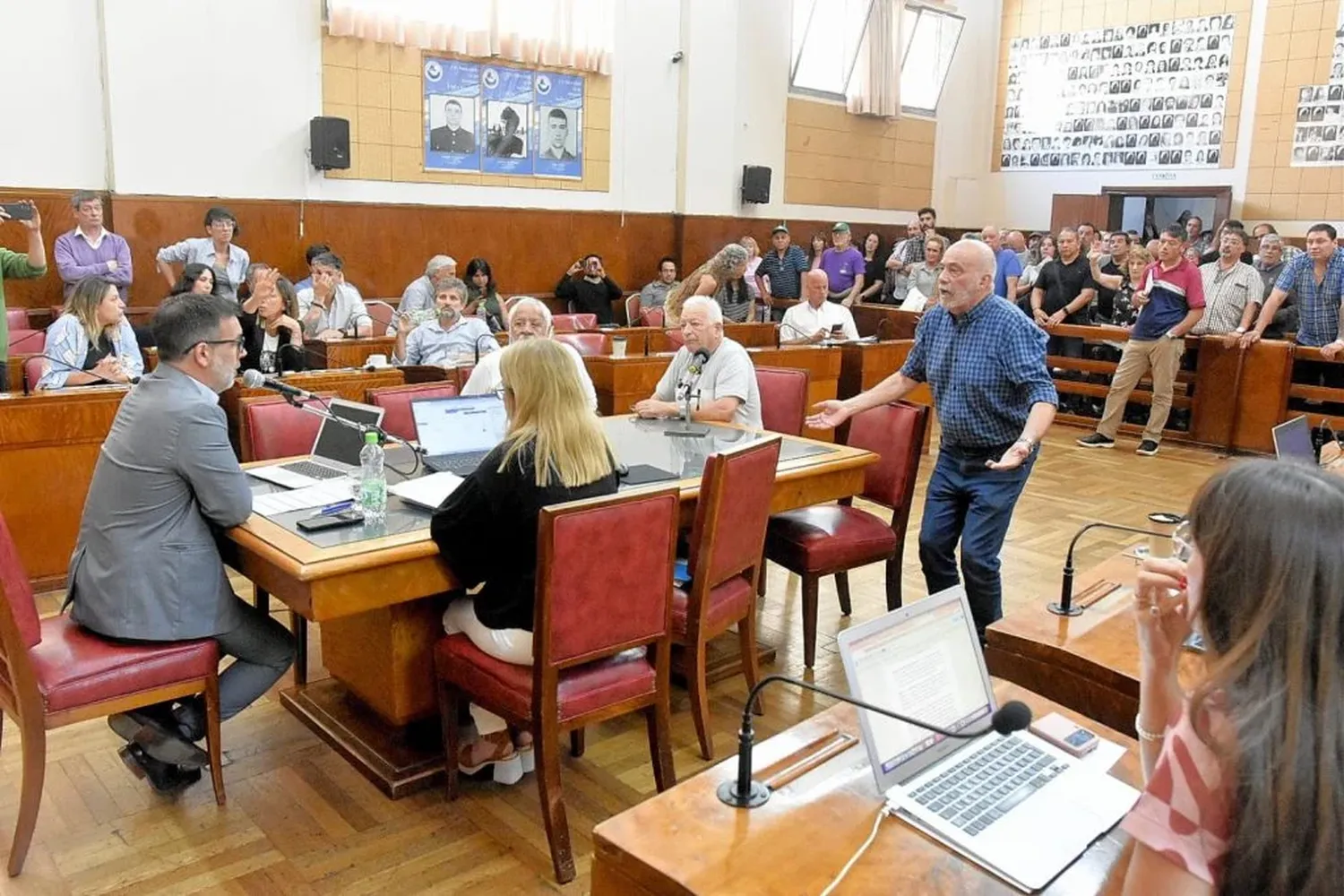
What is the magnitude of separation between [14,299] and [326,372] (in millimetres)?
3268

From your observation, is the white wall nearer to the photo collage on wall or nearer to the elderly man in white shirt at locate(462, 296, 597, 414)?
the photo collage on wall

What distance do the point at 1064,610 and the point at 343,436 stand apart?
87.1 inches

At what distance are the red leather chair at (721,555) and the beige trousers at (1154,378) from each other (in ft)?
18.2

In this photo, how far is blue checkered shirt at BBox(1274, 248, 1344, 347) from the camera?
726 cm

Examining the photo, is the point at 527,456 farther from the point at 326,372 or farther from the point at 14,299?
the point at 14,299

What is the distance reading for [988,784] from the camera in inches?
59.4

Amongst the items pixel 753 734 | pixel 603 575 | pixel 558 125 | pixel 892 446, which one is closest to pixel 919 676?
pixel 753 734

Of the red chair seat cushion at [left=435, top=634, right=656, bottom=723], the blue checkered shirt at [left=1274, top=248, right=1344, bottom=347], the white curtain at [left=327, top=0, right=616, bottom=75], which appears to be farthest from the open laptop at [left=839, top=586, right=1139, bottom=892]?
the white curtain at [left=327, top=0, right=616, bottom=75]

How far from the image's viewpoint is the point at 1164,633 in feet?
4.49

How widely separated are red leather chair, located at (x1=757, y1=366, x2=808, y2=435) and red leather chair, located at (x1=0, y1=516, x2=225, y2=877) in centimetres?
250

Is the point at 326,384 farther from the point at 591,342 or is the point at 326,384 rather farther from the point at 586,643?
the point at 586,643

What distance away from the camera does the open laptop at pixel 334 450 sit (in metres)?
3.25

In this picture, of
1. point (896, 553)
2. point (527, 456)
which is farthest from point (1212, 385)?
point (527, 456)

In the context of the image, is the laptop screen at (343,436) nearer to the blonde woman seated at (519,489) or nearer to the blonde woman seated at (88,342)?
the blonde woman seated at (519,489)
